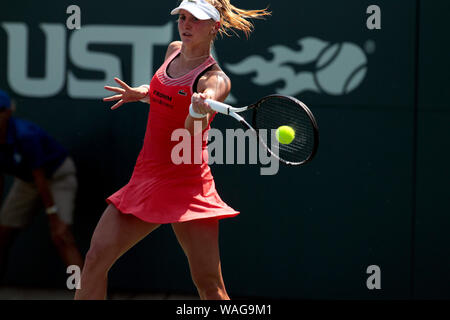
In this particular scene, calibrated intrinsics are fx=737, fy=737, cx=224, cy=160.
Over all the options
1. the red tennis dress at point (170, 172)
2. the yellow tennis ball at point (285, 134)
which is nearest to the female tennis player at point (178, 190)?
the red tennis dress at point (170, 172)

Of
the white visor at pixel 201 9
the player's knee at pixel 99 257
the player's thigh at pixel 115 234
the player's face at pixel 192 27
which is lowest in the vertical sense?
the player's knee at pixel 99 257

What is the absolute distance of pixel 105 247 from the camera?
310 cm

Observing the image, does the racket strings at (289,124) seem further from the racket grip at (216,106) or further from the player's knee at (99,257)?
the player's knee at (99,257)

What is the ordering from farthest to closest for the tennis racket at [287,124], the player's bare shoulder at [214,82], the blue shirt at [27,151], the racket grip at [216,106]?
the blue shirt at [27,151]
the tennis racket at [287,124]
the player's bare shoulder at [214,82]
the racket grip at [216,106]

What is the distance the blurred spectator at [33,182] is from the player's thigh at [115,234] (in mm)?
1488

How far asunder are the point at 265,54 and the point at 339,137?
699mm

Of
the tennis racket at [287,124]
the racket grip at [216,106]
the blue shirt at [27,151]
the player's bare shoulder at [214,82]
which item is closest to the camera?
the racket grip at [216,106]

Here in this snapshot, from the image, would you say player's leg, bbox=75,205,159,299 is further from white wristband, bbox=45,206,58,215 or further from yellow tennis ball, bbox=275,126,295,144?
white wristband, bbox=45,206,58,215

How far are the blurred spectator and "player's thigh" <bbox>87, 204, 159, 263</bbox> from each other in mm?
1488

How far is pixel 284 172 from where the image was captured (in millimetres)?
4660

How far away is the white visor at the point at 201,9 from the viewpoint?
122 inches

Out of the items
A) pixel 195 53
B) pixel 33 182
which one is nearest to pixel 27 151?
pixel 33 182

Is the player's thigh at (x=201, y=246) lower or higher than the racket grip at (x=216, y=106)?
lower

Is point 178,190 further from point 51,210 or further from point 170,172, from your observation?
point 51,210
